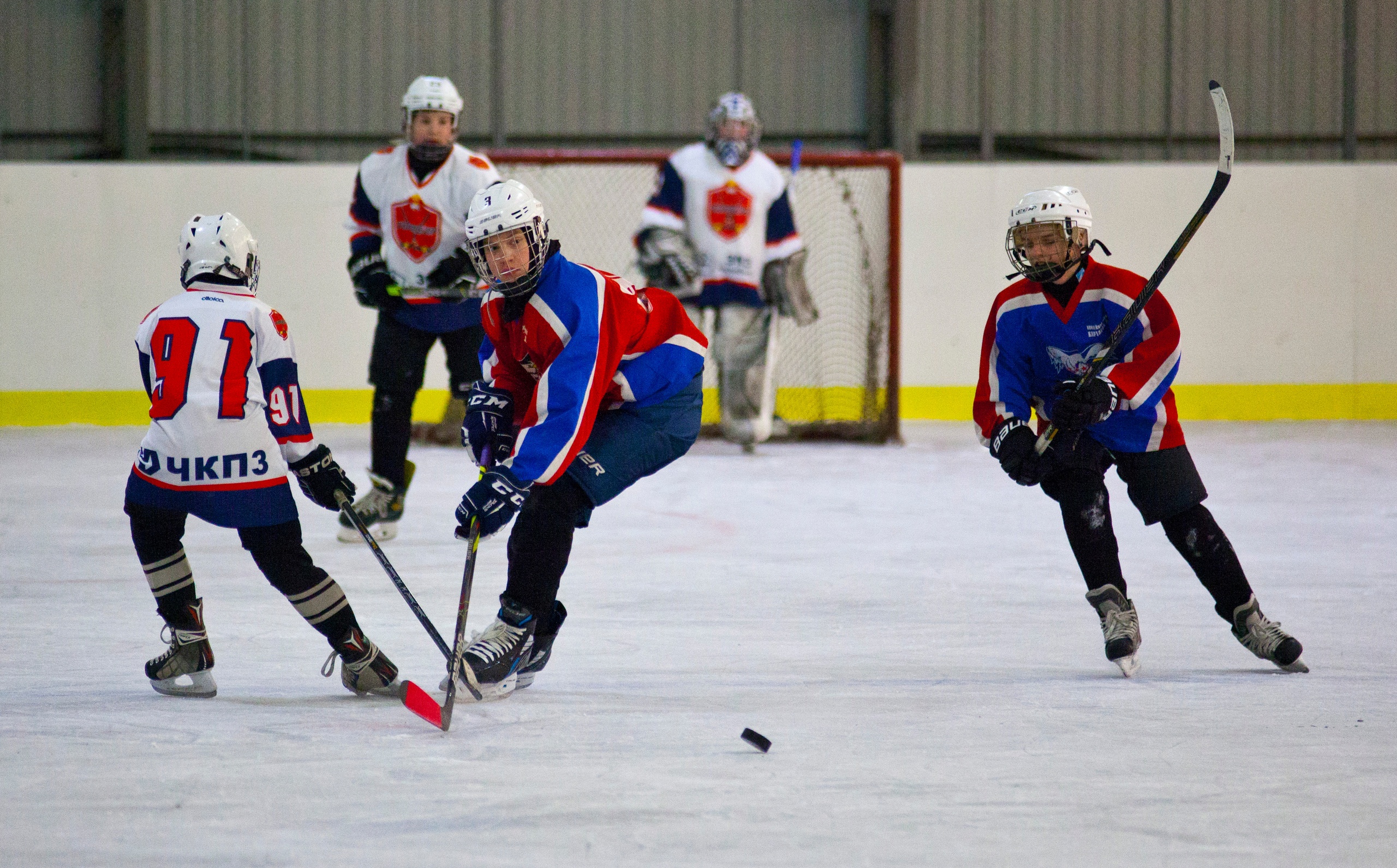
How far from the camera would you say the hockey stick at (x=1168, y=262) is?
278 centimetres

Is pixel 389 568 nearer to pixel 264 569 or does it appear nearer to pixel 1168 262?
pixel 264 569

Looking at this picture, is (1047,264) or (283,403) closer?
(283,403)

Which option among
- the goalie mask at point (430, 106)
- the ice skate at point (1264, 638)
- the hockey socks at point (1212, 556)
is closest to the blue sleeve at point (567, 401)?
the hockey socks at point (1212, 556)

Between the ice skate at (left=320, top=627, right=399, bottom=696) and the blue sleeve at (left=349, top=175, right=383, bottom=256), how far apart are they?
2.29m

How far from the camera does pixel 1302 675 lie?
2.85 metres

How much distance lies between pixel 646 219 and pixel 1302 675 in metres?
4.39

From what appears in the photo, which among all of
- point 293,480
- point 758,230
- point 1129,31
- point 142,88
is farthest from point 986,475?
point 142,88

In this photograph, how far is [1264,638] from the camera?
2.85m

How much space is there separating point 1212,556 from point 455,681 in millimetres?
1433

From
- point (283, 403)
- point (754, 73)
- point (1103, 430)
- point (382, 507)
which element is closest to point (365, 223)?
point (382, 507)

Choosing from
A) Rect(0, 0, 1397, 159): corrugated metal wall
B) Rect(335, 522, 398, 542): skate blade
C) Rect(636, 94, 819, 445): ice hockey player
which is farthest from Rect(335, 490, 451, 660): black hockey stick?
Rect(0, 0, 1397, 159): corrugated metal wall

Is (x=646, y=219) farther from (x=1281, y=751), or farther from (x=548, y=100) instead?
(x=1281, y=751)

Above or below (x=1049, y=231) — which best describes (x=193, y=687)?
below

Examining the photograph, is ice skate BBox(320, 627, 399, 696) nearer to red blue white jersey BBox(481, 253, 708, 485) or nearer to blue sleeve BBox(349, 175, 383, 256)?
red blue white jersey BBox(481, 253, 708, 485)
